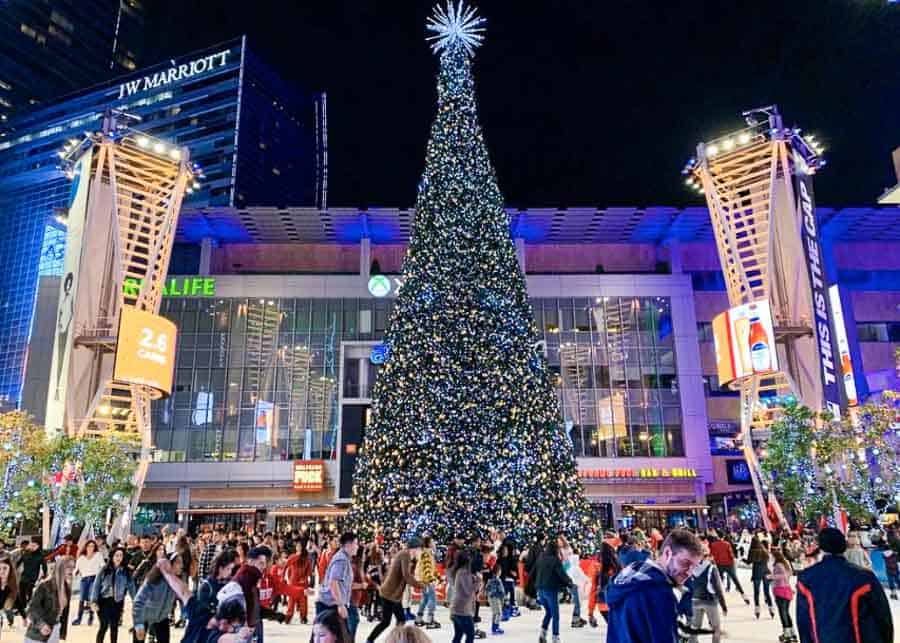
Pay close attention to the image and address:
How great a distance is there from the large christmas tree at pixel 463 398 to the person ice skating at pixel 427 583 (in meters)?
2.58

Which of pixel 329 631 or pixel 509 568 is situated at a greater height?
pixel 329 631

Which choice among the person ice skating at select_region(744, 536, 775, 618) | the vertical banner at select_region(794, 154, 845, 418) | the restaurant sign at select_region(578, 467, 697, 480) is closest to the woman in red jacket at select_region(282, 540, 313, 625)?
the person ice skating at select_region(744, 536, 775, 618)

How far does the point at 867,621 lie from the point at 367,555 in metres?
10.9

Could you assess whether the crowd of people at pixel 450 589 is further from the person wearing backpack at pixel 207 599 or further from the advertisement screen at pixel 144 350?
the advertisement screen at pixel 144 350

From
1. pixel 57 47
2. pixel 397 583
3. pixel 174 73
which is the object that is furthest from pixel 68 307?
pixel 57 47

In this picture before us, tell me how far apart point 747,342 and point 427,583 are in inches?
809

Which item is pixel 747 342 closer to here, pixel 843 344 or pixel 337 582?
pixel 843 344

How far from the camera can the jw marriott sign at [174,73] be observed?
9788 centimetres

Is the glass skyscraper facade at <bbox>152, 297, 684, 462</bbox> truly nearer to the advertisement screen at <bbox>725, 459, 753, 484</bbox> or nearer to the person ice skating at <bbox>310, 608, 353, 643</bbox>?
the advertisement screen at <bbox>725, 459, 753, 484</bbox>

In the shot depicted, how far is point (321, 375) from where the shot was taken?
4166cm

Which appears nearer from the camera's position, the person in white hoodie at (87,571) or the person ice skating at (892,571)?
the person in white hoodie at (87,571)

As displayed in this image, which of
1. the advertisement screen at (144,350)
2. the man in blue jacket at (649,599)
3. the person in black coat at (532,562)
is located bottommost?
the person in black coat at (532,562)

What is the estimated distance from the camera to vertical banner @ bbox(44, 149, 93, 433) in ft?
79.0

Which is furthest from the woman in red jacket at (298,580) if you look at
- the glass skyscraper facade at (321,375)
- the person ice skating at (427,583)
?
the glass skyscraper facade at (321,375)
